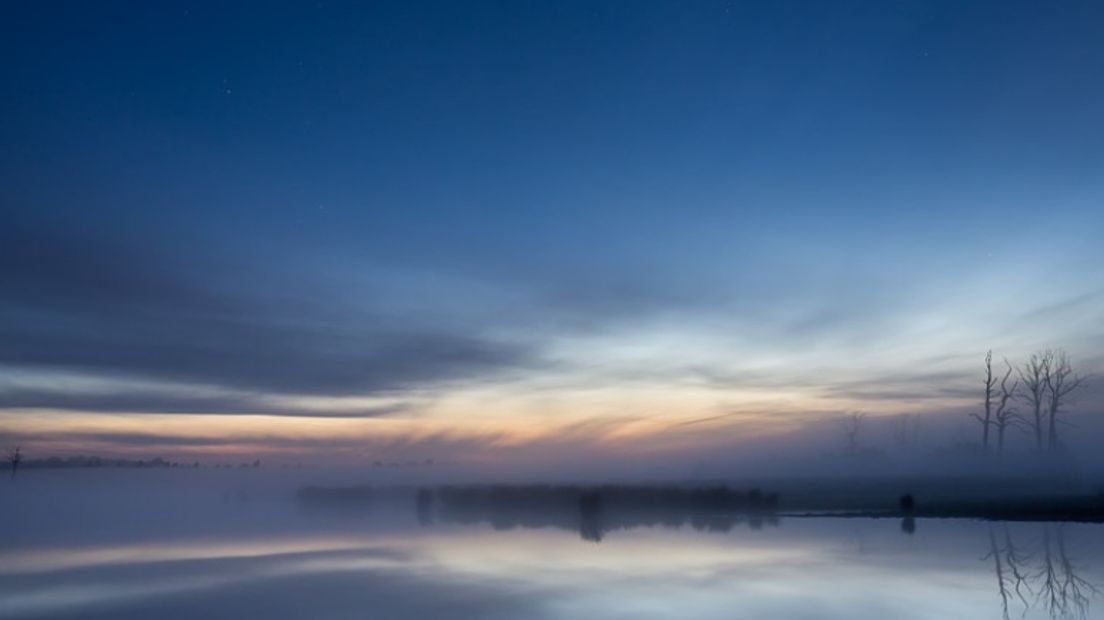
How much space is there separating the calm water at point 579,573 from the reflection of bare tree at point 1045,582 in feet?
0.19

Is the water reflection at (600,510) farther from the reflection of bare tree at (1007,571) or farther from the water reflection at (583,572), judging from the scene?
the reflection of bare tree at (1007,571)

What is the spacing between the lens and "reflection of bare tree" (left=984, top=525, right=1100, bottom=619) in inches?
733

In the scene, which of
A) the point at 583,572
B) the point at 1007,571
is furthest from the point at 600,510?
the point at 1007,571

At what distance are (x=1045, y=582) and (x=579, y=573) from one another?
13.0 metres

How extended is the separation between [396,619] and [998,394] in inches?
3879

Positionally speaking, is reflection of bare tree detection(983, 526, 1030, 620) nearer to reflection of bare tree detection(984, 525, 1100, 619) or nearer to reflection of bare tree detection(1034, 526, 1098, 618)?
reflection of bare tree detection(984, 525, 1100, 619)

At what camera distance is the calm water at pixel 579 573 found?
19828 millimetres

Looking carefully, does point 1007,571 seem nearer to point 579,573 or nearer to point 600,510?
point 579,573

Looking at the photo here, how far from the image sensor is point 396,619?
1883cm

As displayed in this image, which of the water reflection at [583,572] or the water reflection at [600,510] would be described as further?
the water reflection at [600,510]

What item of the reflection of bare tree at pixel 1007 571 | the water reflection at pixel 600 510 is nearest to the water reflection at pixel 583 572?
the reflection of bare tree at pixel 1007 571

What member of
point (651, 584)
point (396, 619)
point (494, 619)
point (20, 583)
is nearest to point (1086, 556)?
point (651, 584)

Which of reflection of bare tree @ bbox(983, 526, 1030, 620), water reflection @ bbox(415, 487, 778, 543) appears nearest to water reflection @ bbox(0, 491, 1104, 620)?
reflection of bare tree @ bbox(983, 526, 1030, 620)

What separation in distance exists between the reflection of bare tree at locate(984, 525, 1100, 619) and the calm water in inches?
2.3
